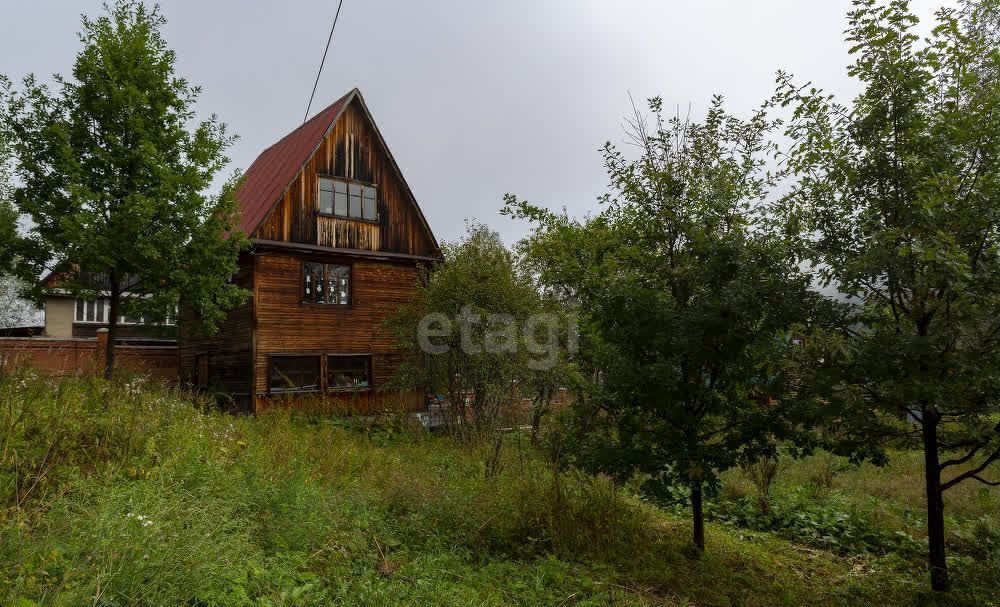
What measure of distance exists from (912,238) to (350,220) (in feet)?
48.8

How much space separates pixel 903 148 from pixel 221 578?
619cm

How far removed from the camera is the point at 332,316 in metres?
16.5

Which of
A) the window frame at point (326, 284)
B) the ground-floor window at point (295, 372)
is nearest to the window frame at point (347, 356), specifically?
the ground-floor window at point (295, 372)

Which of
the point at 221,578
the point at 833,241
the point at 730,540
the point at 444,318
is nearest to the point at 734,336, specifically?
the point at 833,241

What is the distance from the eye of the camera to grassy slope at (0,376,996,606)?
3.56 metres

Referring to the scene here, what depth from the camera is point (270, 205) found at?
1565 centimetres

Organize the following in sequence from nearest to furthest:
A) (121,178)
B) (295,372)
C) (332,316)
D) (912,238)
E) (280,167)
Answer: (912,238)
(121,178)
(295,372)
(332,316)
(280,167)

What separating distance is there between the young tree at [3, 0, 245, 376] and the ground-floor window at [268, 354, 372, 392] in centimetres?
363

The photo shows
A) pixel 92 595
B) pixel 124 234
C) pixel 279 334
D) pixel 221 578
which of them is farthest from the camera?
pixel 279 334

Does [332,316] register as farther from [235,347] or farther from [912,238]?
[912,238]

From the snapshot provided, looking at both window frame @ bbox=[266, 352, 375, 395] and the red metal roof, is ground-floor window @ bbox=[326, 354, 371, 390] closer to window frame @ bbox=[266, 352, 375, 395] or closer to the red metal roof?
window frame @ bbox=[266, 352, 375, 395]

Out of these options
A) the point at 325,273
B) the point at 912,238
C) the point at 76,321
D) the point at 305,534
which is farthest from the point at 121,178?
the point at 76,321

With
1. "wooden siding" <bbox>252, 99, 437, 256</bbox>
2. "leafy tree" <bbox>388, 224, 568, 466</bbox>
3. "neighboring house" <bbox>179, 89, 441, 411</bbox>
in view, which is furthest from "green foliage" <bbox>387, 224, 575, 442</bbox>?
"wooden siding" <bbox>252, 99, 437, 256</bbox>

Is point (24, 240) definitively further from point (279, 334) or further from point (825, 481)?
point (825, 481)
